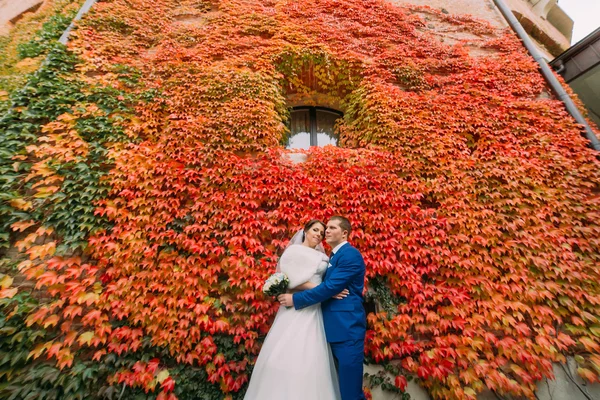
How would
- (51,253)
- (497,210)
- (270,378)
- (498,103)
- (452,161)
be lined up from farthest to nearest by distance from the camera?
(498,103) → (452,161) → (497,210) → (51,253) → (270,378)

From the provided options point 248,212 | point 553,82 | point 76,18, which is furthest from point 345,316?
point 76,18

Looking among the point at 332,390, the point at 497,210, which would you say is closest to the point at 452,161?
the point at 497,210

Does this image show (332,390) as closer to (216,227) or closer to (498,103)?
(216,227)

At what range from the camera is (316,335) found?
2369 millimetres

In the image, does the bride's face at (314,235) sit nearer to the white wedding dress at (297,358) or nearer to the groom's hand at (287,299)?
the white wedding dress at (297,358)

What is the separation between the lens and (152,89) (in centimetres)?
489

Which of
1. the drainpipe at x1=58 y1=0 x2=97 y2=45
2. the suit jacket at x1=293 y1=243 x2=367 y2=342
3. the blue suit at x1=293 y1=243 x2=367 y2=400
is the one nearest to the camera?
the blue suit at x1=293 y1=243 x2=367 y2=400

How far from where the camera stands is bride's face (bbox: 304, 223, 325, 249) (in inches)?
113

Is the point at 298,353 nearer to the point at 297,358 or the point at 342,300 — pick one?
the point at 297,358

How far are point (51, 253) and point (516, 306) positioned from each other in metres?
6.59

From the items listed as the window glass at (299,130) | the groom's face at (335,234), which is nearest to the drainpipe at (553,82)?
the window glass at (299,130)

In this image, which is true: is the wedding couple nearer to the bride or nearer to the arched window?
the bride

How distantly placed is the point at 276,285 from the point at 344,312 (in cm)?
73

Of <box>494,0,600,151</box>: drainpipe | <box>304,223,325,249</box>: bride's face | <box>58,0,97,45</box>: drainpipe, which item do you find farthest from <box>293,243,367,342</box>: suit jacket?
<box>58,0,97,45</box>: drainpipe
